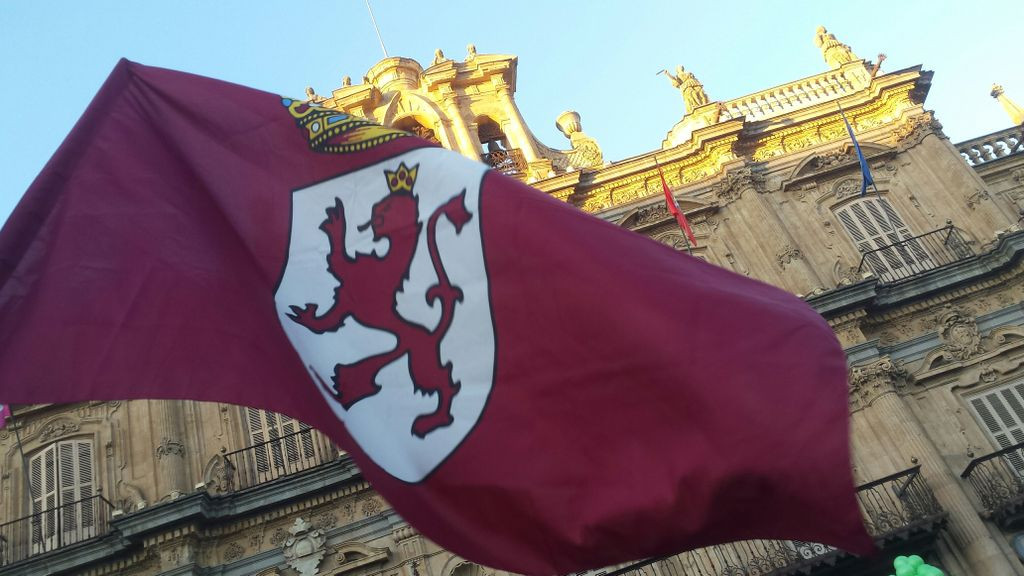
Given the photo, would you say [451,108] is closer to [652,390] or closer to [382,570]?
[382,570]

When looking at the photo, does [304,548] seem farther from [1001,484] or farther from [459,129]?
[1001,484]

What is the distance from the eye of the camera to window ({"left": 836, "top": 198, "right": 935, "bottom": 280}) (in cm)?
1722

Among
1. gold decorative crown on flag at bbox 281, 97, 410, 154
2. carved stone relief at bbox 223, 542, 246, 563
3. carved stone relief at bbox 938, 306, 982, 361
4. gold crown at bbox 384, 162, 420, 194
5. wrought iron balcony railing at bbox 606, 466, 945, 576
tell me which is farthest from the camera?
carved stone relief at bbox 938, 306, 982, 361

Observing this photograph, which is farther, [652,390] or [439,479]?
[439,479]

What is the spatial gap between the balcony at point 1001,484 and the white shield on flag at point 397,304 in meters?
10.9

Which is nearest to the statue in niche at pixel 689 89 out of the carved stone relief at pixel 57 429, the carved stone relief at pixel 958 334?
the carved stone relief at pixel 958 334

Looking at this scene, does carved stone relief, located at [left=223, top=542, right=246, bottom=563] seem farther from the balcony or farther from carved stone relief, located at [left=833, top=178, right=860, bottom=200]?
carved stone relief, located at [left=833, top=178, right=860, bottom=200]

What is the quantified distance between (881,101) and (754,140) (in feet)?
9.02

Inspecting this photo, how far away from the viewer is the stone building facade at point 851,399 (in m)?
14.1

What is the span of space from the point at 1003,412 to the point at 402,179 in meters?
13.0

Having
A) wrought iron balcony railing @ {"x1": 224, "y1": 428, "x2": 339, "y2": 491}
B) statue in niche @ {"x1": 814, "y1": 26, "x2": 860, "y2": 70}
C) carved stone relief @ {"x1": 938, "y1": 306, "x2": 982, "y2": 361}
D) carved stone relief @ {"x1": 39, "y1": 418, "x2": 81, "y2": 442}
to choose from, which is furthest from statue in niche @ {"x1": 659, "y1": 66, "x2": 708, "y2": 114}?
carved stone relief @ {"x1": 39, "y1": 418, "x2": 81, "y2": 442}

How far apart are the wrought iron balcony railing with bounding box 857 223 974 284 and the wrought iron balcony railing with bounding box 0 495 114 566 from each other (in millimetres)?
14515

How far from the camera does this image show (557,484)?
16.0 ft

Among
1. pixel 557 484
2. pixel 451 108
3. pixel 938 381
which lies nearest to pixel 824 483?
pixel 557 484
